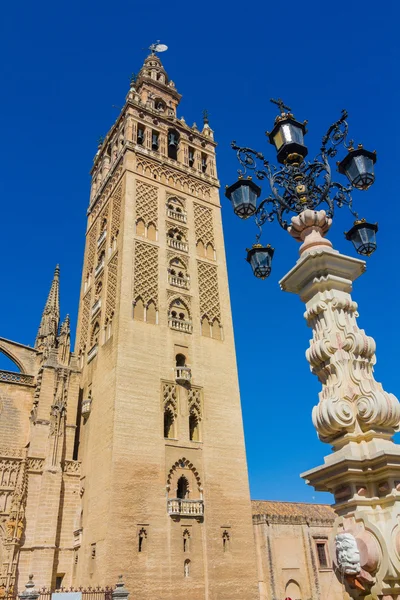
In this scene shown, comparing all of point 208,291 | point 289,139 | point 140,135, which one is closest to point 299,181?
point 289,139

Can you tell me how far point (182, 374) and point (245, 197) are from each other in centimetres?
1337

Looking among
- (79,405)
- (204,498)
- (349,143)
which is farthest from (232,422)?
(349,143)

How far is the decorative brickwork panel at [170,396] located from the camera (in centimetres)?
1834

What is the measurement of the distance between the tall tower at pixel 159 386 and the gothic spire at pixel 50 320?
1.72m

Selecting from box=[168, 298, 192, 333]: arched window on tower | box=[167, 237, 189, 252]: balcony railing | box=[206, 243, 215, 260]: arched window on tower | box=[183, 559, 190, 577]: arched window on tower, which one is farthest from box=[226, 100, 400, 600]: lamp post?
box=[206, 243, 215, 260]: arched window on tower

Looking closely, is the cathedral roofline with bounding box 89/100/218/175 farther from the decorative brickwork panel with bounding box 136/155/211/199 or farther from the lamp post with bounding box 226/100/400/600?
the lamp post with bounding box 226/100/400/600

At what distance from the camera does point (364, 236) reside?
6.02 metres

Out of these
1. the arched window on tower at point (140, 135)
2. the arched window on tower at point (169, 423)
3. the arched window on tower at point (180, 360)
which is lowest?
the arched window on tower at point (169, 423)

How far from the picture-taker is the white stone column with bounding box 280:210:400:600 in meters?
3.77

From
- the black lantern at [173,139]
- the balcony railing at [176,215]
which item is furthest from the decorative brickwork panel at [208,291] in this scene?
the black lantern at [173,139]

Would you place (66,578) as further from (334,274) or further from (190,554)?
(334,274)

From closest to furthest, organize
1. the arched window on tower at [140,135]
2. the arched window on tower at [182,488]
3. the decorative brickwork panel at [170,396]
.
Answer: the arched window on tower at [182,488]
the decorative brickwork panel at [170,396]
the arched window on tower at [140,135]

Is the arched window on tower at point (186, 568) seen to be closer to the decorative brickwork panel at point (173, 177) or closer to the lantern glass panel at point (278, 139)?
the lantern glass panel at point (278, 139)

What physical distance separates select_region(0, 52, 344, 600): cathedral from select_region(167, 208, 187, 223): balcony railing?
66 mm
